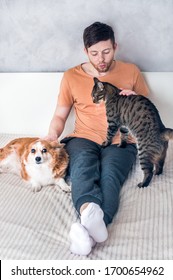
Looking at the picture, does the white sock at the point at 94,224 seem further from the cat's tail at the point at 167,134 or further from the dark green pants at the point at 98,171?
the cat's tail at the point at 167,134

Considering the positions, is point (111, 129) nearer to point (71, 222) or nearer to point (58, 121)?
point (58, 121)

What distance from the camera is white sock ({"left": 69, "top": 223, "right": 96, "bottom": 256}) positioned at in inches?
51.3

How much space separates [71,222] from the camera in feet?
4.92

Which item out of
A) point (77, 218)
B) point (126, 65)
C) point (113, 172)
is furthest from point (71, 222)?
point (126, 65)

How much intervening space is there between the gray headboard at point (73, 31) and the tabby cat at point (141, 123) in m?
0.39

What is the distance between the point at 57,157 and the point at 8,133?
610mm

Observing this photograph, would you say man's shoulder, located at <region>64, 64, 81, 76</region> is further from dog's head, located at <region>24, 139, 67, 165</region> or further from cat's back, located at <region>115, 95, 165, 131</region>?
dog's head, located at <region>24, 139, 67, 165</region>

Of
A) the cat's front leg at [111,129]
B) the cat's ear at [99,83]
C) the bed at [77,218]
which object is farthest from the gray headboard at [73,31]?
the cat's front leg at [111,129]

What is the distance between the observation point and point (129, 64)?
2014mm

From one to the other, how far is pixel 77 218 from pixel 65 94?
0.71 meters

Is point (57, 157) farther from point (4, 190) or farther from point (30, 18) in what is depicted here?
point (30, 18)

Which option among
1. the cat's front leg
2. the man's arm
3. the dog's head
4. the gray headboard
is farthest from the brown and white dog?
the gray headboard

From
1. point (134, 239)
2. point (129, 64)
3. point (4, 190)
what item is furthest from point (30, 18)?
point (134, 239)

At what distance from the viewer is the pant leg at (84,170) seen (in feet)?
4.94
